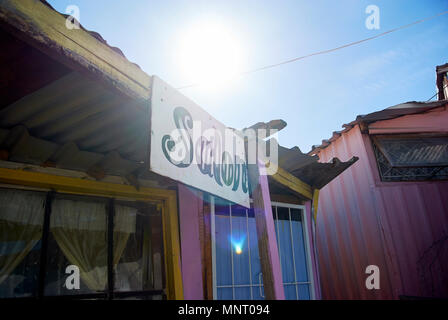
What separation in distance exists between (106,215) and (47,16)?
2302 mm

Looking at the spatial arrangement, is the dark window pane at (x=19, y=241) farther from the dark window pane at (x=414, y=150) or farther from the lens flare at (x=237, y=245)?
the dark window pane at (x=414, y=150)

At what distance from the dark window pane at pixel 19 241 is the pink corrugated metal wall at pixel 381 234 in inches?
199

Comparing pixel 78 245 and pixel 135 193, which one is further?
pixel 135 193

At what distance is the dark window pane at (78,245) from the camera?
2.82 m

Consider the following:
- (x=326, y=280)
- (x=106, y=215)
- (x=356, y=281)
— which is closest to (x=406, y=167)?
(x=356, y=281)

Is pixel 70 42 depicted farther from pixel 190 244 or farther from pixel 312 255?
pixel 312 255

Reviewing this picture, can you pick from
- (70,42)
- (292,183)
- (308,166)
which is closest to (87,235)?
(70,42)

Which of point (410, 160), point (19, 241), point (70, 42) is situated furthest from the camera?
point (410, 160)

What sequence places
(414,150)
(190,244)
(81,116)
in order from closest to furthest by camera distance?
(81,116) → (190,244) → (414,150)

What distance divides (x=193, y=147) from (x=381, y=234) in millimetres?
5958

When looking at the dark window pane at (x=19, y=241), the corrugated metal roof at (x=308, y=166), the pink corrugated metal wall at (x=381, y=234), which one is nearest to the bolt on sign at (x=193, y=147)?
the corrugated metal roof at (x=308, y=166)

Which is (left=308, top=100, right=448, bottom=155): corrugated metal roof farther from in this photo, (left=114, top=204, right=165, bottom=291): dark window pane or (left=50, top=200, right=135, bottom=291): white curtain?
(left=50, top=200, right=135, bottom=291): white curtain

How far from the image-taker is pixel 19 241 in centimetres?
270
